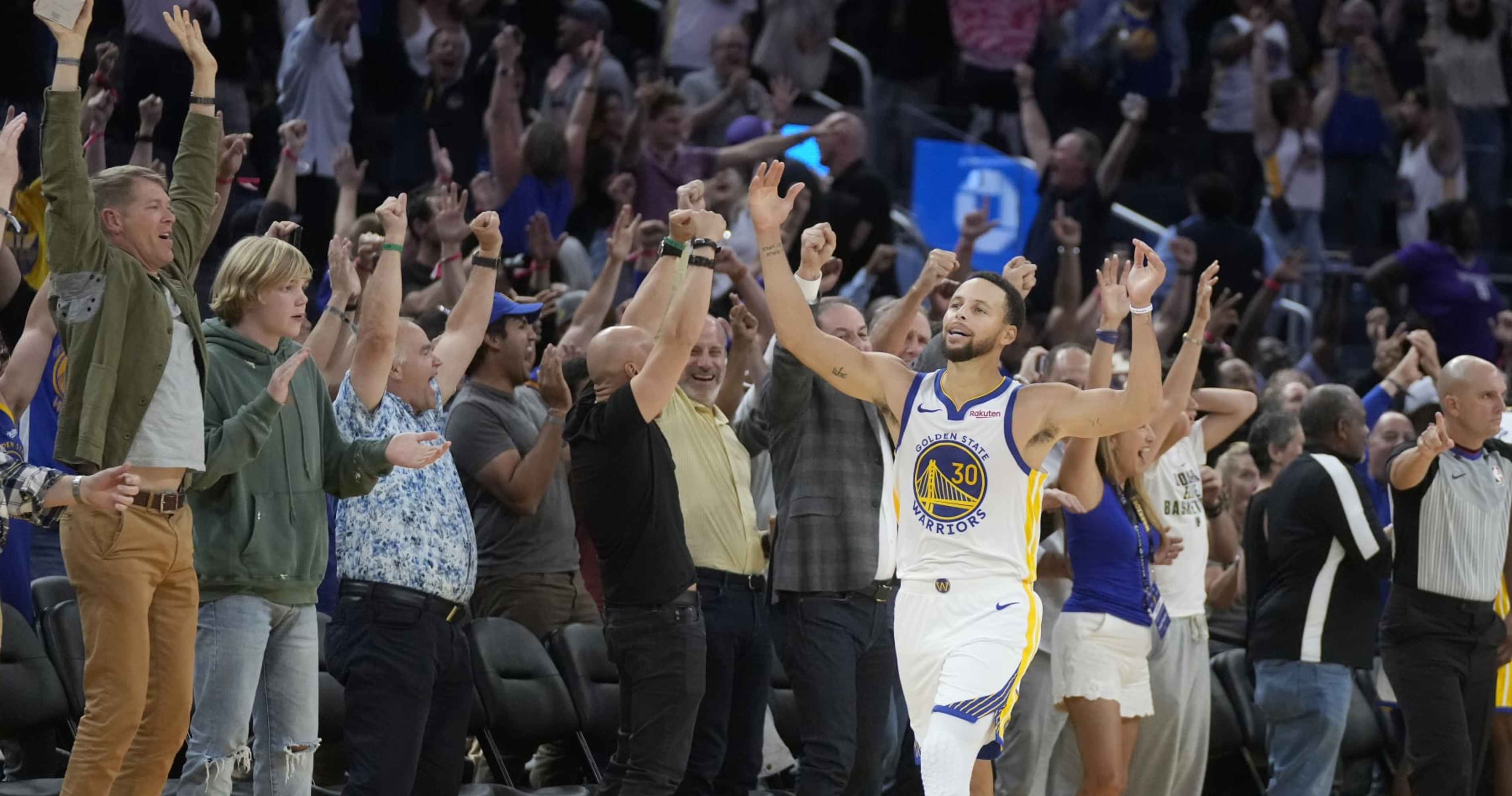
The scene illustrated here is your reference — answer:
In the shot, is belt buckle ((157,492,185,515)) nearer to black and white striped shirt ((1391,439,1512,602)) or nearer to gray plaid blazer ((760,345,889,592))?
gray plaid blazer ((760,345,889,592))

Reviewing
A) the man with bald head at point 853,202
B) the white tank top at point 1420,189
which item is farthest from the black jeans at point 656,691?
the white tank top at point 1420,189

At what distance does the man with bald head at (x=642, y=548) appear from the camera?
6.12 metres

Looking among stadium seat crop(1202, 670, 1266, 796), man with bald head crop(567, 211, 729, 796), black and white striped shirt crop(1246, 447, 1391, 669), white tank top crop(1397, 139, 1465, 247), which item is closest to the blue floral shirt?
man with bald head crop(567, 211, 729, 796)

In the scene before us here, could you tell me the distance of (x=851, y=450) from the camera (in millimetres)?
6898

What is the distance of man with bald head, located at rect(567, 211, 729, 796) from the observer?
6.12 meters

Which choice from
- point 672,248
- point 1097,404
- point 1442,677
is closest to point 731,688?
point 672,248

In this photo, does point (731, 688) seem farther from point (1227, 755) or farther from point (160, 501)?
point (1227, 755)

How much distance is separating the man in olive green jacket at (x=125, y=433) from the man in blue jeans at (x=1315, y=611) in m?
4.55

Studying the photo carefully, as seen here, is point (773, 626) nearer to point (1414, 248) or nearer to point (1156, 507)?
point (1156, 507)

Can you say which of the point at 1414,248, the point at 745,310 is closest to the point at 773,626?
the point at 745,310

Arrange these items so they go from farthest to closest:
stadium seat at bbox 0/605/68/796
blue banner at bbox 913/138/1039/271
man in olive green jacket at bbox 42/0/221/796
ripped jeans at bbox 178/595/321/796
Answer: blue banner at bbox 913/138/1039/271 < stadium seat at bbox 0/605/68/796 < ripped jeans at bbox 178/595/321/796 < man in olive green jacket at bbox 42/0/221/796

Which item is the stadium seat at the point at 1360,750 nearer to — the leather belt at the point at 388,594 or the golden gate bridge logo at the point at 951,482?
the golden gate bridge logo at the point at 951,482

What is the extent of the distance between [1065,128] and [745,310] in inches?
292

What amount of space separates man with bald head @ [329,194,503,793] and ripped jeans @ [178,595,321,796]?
0.22 m
